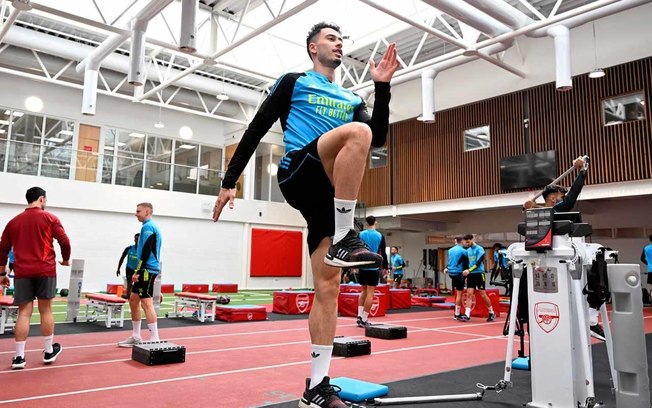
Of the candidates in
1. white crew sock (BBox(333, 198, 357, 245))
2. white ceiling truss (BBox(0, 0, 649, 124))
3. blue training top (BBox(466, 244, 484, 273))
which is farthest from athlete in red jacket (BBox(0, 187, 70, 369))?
blue training top (BBox(466, 244, 484, 273))

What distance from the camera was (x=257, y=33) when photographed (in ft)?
33.9

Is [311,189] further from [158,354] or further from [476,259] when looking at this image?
[476,259]

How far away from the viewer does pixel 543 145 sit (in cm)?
1420

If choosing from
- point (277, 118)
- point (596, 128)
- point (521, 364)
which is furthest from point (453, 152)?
point (277, 118)

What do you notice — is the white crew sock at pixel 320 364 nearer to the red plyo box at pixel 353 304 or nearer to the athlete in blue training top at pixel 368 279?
the athlete in blue training top at pixel 368 279

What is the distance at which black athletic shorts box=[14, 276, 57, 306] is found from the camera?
4.53 meters

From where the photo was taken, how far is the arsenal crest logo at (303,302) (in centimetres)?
1040

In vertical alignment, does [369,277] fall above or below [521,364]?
above

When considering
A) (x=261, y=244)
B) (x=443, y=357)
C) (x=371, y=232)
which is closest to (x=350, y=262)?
(x=443, y=357)

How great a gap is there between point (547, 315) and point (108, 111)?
60.0 feet

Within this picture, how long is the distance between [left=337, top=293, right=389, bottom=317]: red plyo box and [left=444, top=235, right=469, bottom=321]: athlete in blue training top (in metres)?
1.51

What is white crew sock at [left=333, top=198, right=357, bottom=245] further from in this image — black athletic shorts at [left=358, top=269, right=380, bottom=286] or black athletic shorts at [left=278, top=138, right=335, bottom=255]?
black athletic shorts at [left=358, top=269, right=380, bottom=286]

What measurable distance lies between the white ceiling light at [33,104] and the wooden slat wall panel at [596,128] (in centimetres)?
1622

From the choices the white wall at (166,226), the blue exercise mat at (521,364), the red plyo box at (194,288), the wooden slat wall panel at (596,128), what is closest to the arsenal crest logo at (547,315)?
the blue exercise mat at (521,364)
